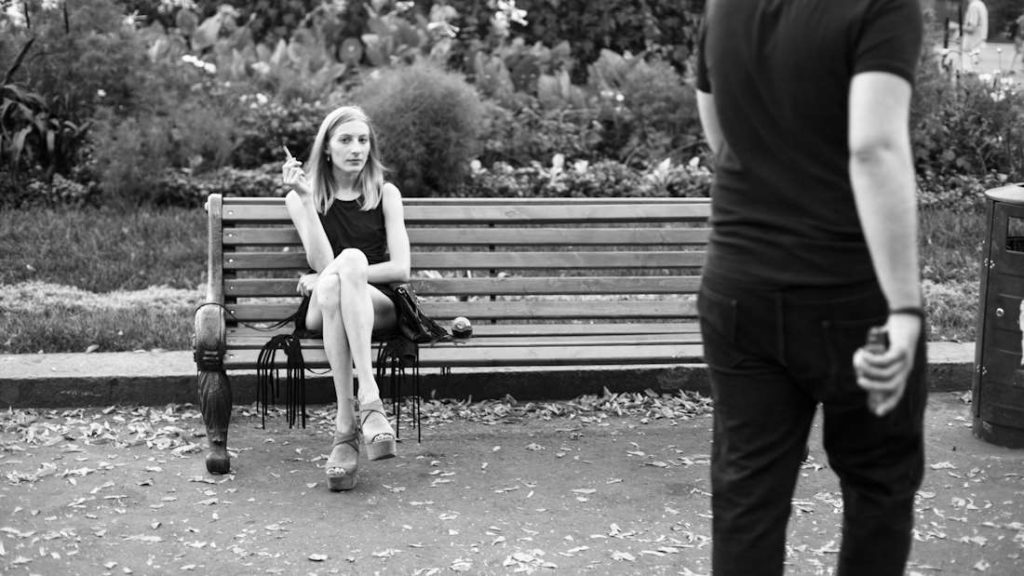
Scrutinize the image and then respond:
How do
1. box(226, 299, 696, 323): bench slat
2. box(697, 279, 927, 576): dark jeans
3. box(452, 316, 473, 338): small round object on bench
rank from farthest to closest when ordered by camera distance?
box(226, 299, 696, 323): bench slat
box(452, 316, 473, 338): small round object on bench
box(697, 279, 927, 576): dark jeans

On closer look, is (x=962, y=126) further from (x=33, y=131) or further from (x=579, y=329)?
(x=33, y=131)

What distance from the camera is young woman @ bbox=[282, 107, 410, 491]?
16.8 feet

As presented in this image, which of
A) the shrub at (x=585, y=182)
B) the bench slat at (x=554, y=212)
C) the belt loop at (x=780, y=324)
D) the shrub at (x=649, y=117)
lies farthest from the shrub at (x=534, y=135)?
the belt loop at (x=780, y=324)

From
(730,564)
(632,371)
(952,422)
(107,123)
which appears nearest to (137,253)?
(107,123)

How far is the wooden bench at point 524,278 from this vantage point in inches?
225

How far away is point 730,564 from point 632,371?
3299 mm

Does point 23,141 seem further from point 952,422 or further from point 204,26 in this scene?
point 952,422

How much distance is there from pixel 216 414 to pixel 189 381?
0.88m

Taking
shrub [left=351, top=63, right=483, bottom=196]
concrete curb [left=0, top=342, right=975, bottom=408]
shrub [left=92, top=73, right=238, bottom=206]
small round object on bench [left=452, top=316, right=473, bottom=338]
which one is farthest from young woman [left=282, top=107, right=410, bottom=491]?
shrub [left=92, top=73, right=238, bottom=206]

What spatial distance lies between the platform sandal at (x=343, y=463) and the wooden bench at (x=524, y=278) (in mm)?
594

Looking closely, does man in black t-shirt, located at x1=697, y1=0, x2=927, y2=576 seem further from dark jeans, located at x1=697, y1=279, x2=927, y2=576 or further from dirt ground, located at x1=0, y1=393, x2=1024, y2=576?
dirt ground, located at x1=0, y1=393, x2=1024, y2=576

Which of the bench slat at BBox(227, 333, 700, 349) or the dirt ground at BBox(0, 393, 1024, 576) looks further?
the bench slat at BBox(227, 333, 700, 349)

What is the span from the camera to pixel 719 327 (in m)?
2.90

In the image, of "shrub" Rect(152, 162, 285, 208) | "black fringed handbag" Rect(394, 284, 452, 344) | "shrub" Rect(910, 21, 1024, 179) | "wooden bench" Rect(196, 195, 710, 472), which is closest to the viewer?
"black fringed handbag" Rect(394, 284, 452, 344)
